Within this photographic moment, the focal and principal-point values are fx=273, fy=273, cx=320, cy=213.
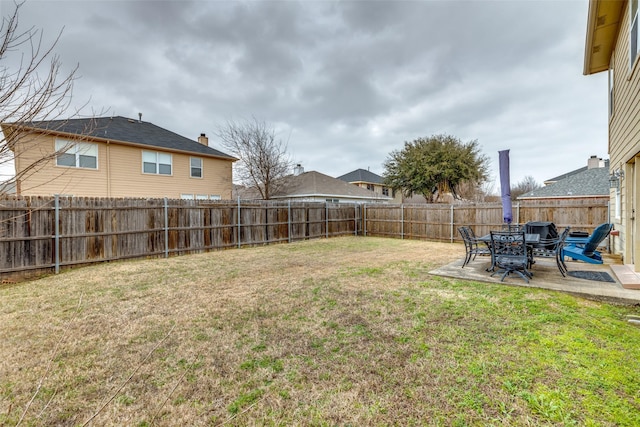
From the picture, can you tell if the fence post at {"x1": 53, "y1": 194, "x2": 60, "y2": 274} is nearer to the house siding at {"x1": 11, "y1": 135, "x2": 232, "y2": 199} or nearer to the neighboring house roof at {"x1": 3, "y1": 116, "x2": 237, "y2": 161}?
the house siding at {"x1": 11, "y1": 135, "x2": 232, "y2": 199}

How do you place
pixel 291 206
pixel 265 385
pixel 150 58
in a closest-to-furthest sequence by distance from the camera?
pixel 265 385
pixel 150 58
pixel 291 206

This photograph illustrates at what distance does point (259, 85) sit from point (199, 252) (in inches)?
352

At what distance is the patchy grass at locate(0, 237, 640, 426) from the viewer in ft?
6.61

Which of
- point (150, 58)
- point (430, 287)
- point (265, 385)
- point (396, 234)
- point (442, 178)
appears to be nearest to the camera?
point (265, 385)

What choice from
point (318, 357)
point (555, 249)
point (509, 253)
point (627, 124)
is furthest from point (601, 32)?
point (318, 357)

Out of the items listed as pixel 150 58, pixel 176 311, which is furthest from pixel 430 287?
pixel 150 58

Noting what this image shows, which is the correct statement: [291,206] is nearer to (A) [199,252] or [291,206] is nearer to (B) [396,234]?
(A) [199,252]

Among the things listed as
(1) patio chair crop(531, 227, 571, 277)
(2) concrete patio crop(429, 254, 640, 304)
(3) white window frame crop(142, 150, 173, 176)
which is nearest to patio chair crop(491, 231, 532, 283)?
(2) concrete patio crop(429, 254, 640, 304)

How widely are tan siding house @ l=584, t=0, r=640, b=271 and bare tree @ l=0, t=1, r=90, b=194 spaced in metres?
7.89

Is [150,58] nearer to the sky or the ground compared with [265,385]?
nearer to the sky

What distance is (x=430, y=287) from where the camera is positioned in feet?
16.8

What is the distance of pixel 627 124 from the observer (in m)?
5.62

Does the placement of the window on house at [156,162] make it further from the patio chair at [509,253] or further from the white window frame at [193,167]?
the patio chair at [509,253]

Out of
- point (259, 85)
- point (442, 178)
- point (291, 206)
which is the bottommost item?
point (291, 206)
